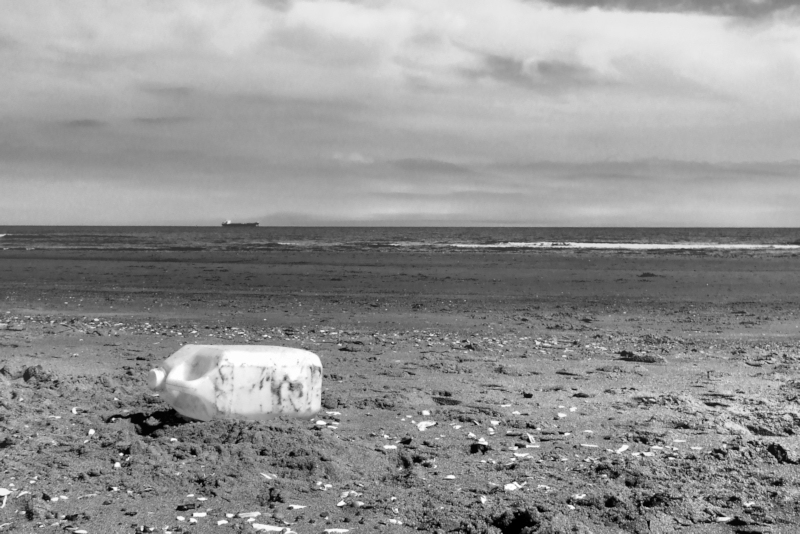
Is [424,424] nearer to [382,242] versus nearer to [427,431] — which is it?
[427,431]

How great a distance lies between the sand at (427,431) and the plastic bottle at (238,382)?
17 cm

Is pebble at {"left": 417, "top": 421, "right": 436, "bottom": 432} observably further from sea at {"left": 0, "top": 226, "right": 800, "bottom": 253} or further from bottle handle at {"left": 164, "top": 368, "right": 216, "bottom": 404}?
sea at {"left": 0, "top": 226, "right": 800, "bottom": 253}

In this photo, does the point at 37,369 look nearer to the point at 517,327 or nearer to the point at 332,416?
the point at 332,416

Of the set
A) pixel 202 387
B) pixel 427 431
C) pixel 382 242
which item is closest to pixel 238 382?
pixel 202 387

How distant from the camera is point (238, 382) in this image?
16.8 feet

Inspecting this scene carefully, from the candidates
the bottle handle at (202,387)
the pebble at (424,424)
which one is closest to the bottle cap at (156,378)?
the bottle handle at (202,387)

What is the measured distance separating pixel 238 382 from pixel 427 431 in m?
1.48

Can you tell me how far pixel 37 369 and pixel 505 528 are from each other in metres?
4.75

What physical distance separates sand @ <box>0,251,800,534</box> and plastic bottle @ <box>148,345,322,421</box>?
0.57 ft

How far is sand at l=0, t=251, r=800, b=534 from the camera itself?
393 cm

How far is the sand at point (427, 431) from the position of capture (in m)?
3.93

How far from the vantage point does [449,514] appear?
154 inches

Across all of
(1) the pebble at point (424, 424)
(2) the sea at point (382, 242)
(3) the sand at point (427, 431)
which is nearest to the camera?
(3) the sand at point (427, 431)

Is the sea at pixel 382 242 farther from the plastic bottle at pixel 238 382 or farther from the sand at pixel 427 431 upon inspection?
the plastic bottle at pixel 238 382
